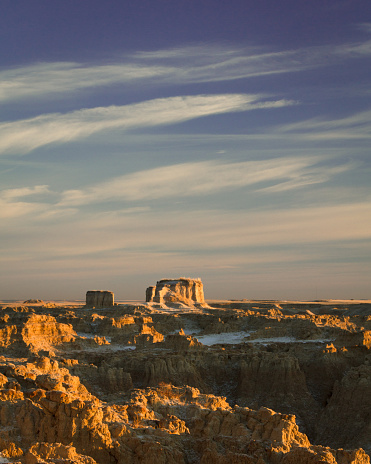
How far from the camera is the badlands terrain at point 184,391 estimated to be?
2402 cm

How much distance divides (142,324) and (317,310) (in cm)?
6278

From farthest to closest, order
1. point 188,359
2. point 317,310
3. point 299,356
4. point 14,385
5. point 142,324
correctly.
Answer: point 317,310, point 142,324, point 299,356, point 188,359, point 14,385

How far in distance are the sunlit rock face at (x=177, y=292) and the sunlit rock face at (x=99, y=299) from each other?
25.2 feet

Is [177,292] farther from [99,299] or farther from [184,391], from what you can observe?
[184,391]

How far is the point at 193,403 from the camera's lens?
3041 centimetres

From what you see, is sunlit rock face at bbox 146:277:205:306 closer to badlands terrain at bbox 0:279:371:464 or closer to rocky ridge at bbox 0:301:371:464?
badlands terrain at bbox 0:279:371:464

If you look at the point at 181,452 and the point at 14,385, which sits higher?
the point at 14,385

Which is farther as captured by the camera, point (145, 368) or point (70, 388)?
point (145, 368)

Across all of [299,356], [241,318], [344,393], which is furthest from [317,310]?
[344,393]

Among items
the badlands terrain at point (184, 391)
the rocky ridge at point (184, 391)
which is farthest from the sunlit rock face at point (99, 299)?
the rocky ridge at point (184, 391)

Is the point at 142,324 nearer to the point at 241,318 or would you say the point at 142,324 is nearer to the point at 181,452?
the point at 241,318

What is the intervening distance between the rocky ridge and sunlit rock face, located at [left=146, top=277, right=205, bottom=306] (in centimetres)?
1747

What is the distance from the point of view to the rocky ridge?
24.0 m

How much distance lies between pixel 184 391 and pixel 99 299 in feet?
310
